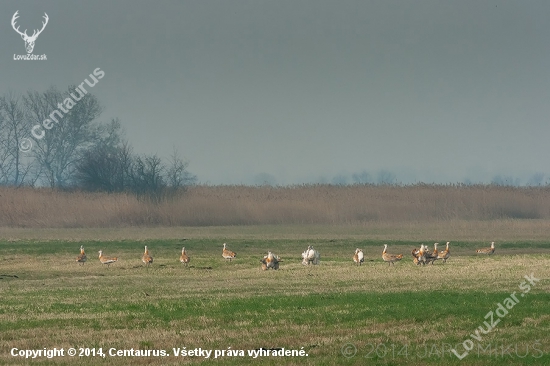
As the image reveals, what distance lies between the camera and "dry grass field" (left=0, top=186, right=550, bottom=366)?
12023 millimetres

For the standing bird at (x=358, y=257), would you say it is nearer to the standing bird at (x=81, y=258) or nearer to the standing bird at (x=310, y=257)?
the standing bird at (x=310, y=257)

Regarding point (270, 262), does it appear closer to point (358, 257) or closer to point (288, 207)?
point (358, 257)

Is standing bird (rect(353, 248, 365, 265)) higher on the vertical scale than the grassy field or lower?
higher

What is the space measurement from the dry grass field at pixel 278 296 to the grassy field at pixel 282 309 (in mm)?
30

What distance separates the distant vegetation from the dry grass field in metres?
2.33

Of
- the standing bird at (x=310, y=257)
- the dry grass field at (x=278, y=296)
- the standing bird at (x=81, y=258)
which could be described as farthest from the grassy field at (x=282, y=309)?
the standing bird at (x=81, y=258)

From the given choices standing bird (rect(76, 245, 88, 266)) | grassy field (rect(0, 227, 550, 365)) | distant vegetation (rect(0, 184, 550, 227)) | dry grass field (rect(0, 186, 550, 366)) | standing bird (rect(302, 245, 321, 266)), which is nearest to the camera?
grassy field (rect(0, 227, 550, 365))

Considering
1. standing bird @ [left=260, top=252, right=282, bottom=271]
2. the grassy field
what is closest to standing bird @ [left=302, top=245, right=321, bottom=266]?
the grassy field

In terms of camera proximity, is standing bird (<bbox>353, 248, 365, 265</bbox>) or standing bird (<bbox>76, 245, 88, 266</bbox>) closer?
standing bird (<bbox>353, 248, 365, 265</bbox>)

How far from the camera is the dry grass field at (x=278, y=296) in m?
12.0

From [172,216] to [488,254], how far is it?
79.2ft

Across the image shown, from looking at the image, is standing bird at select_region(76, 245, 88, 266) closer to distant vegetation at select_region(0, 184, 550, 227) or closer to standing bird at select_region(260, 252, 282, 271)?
standing bird at select_region(260, 252, 282, 271)

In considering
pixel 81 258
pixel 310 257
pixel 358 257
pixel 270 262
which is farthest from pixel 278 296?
pixel 81 258

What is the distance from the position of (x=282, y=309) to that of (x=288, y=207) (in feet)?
114
